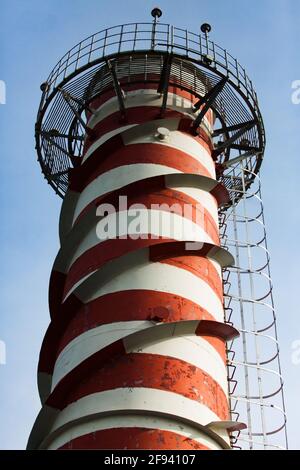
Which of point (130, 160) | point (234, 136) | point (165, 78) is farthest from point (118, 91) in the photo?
point (234, 136)

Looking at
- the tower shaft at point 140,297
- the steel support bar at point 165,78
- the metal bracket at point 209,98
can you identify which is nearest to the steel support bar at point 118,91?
the tower shaft at point 140,297

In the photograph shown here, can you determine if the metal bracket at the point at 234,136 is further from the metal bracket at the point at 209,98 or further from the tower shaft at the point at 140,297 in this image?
the metal bracket at the point at 209,98

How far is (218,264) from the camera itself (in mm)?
14086

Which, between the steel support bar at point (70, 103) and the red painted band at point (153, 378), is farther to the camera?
the steel support bar at point (70, 103)

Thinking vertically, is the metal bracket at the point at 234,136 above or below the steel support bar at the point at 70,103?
below

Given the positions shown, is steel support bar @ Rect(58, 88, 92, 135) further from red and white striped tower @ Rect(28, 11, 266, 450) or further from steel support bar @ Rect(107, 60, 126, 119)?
steel support bar @ Rect(107, 60, 126, 119)

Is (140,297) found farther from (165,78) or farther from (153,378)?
(165,78)

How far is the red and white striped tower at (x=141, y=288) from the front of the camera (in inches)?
440

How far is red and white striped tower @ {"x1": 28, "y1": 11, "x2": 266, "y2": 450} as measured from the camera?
1117 centimetres

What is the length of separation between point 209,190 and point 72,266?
3448 mm

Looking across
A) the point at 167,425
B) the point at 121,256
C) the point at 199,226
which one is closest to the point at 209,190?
the point at 199,226

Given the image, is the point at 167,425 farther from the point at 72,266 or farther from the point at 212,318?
the point at 72,266

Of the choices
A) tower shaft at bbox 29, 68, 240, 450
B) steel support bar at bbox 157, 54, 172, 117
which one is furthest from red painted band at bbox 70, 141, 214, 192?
steel support bar at bbox 157, 54, 172, 117

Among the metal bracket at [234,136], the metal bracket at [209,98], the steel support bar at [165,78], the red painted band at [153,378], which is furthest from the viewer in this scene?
the metal bracket at [234,136]
